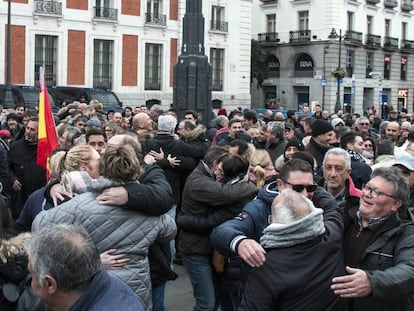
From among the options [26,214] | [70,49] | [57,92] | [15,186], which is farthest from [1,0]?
[26,214]

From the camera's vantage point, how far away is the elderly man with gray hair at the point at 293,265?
3.15 meters

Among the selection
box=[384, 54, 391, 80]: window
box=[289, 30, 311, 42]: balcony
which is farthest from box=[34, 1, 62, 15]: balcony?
box=[384, 54, 391, 80]: window

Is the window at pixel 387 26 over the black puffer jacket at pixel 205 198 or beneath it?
over

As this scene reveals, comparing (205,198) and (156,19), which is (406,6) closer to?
(156,19)

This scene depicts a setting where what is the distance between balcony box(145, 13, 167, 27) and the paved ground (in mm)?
28786

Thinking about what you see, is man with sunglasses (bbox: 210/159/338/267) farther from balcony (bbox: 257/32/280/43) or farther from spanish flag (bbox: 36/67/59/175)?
balcony (bbox: 257/32/280/43)

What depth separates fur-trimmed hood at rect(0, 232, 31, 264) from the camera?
126 inches

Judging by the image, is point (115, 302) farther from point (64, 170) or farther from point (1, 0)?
point (1, 0)

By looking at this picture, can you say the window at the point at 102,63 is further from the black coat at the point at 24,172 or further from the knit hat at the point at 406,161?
the knit hat at the point at 406,161

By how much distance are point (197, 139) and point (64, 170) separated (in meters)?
3.73

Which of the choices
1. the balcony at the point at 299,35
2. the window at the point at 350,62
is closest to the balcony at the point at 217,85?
the balcony at the point at 299,35

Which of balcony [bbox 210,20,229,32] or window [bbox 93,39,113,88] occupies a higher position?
balcony [bbox 210,20,229,32]

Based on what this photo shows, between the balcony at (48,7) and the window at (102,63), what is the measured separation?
2660 millimetres

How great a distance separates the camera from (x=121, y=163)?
12.6 feet
